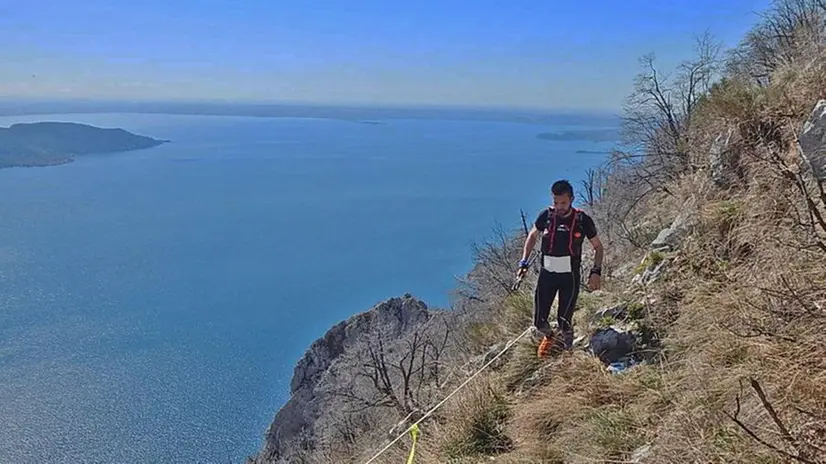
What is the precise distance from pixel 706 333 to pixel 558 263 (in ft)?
4.04

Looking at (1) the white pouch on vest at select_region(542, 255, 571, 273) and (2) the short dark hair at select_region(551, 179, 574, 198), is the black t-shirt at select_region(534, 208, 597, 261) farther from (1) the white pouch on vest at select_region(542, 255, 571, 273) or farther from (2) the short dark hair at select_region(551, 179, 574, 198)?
(2) the short dark hair at select_region(551, 179, 574, 198)

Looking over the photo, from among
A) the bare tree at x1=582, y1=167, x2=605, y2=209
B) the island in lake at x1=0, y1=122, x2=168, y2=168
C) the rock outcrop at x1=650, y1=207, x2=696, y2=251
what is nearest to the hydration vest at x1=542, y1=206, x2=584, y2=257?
the rock outcrop at x1=650, y1=207, x2=696, y2=251

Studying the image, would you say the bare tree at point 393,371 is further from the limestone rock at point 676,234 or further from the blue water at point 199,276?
the blue water at point 199,276

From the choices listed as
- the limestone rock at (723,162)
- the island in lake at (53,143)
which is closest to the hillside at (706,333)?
the limestone rock at (723,162)

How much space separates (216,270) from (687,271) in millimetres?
52110

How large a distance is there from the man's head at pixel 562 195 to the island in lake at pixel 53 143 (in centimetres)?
13642

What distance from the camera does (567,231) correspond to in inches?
168

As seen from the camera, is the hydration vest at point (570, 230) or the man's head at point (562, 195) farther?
the hydration vest at point (570, 230)

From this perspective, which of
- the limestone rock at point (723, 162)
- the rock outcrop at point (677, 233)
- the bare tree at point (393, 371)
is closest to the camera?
the rock outcrop at point (677, 233)

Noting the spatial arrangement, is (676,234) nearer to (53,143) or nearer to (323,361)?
(323,361)

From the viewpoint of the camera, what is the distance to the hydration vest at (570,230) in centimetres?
427

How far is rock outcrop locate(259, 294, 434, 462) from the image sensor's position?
20.9m

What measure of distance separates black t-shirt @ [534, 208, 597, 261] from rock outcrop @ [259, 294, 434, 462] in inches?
675

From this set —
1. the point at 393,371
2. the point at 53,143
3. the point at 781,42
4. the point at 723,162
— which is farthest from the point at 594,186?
the point at 53,143
